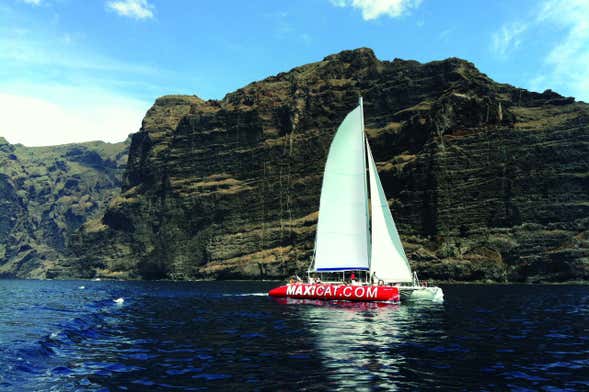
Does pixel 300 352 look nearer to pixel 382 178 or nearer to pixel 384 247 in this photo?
pixel 384 247

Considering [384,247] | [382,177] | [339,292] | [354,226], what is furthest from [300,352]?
[382,177]

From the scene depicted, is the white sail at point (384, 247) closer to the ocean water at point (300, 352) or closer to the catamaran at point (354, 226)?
the catamaran at point (354, 226)

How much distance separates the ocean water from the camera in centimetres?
1631

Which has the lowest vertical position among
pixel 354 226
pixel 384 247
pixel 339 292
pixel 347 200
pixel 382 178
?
pixel 339 292

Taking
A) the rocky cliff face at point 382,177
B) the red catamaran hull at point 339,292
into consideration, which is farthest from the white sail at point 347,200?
the rocky cliff face at point 382,177

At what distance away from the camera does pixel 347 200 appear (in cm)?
4675

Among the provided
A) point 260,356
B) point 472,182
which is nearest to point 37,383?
point 260,356

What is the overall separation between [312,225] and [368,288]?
91.1 metres

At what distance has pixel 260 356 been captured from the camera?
2045cm

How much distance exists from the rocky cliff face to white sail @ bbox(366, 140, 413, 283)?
2391 inches

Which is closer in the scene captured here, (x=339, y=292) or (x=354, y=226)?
(x=339, y=292)

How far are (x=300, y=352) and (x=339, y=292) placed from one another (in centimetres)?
2527

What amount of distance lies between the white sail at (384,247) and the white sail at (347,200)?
1004mm

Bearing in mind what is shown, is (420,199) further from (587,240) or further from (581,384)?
(581,384)
